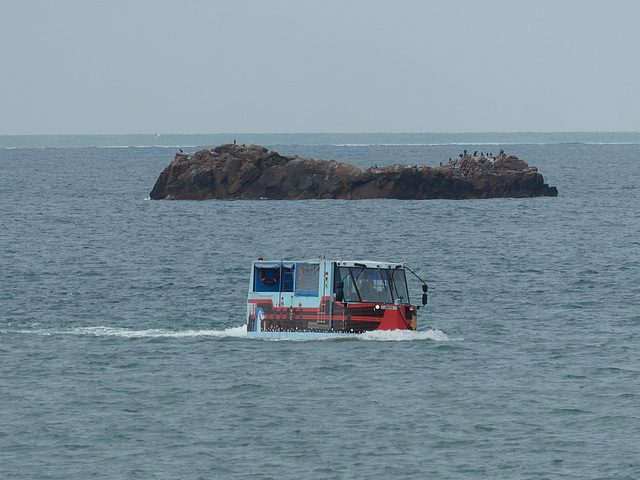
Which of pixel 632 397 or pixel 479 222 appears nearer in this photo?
pixel 632 397

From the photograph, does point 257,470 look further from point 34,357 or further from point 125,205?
point 125,205

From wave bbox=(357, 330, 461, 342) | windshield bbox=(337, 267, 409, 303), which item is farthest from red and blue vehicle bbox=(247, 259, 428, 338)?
wave bbox=(357, 330, 461, 342)

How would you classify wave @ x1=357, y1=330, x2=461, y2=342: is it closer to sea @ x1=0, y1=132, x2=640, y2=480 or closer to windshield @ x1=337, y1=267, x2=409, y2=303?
sea @ x1=0, y1=132, x2=640, y2=480

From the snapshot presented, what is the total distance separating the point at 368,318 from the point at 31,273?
89.2 feet

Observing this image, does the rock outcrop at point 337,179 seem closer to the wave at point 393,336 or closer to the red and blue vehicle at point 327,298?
the wave at point 393,336

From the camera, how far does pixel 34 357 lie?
38.8m

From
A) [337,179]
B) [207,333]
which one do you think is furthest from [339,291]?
[337,179]

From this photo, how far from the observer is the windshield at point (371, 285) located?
1588 inches

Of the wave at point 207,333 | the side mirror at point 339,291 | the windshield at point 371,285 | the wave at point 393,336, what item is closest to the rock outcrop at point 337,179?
the wave at point 207,333

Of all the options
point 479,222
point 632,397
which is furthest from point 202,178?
point 632,397

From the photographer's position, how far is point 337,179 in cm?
11219

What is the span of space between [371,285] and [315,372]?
211 inches

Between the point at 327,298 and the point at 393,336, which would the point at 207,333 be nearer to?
the point at 327,298

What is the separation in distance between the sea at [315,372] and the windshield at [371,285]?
1405 millimetres
